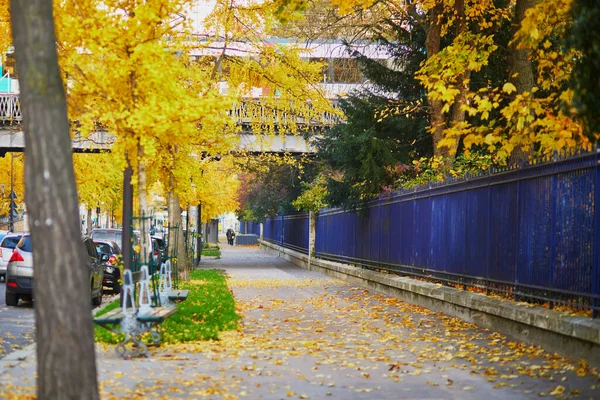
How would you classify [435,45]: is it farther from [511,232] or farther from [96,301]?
[96,301]

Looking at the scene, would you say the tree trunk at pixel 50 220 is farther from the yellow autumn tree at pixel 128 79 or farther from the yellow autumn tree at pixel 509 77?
the yellow autumn tree at pixel 128 79

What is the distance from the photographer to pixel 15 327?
15984mm

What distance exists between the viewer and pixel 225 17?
22.7 meters

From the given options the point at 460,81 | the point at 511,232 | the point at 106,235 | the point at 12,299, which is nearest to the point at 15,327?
the point at 12,299

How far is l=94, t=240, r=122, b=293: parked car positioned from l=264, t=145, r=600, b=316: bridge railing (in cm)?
744

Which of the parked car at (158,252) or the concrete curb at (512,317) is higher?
the parked car at (158,252)

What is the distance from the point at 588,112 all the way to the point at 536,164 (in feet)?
14.7

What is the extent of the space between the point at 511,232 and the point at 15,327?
826 cm

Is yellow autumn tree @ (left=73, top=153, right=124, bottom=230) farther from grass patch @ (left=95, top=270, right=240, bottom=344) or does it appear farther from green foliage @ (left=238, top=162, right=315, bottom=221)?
grass patch @ (left=95, top=270, right=240, bottom=344)

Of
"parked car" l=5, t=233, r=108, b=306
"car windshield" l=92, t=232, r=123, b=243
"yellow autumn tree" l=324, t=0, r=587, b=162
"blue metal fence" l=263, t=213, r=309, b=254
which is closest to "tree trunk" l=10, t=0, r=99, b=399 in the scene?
"yellow autumn tree" l=324, t=0, r=587, b=162

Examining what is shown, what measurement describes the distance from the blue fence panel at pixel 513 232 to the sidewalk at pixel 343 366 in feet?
3.05

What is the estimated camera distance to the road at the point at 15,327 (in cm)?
1330

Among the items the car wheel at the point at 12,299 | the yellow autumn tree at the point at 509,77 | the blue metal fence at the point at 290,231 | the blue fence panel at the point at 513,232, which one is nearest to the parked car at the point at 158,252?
the car wheel at the point at 12,299

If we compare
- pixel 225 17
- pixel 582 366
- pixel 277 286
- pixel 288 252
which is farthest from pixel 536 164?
pixel 288 252
